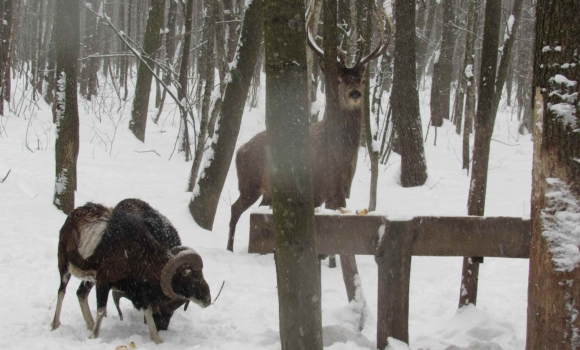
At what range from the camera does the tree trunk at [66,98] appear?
8.45 metres

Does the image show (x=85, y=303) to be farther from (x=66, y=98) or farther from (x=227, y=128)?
(x=227, y=128)

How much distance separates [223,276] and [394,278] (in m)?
3.43

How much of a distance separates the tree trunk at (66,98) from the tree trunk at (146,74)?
24.6 feet

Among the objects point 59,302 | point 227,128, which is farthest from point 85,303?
point 227,128

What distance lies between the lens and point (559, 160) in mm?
3453

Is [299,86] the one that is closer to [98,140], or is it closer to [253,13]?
[253,13]

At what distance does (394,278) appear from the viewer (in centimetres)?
434

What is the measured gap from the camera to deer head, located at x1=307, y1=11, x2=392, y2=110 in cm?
648

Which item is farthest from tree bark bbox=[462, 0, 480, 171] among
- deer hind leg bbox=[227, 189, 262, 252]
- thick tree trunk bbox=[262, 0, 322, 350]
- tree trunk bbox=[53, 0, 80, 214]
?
thick tree trunk bbox=[262, 0, 322, 350]

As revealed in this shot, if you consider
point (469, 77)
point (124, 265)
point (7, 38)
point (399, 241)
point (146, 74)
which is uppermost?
point (7, 38)

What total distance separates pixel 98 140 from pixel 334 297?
11.2 m

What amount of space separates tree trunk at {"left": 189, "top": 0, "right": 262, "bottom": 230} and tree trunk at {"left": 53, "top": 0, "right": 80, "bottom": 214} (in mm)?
2012

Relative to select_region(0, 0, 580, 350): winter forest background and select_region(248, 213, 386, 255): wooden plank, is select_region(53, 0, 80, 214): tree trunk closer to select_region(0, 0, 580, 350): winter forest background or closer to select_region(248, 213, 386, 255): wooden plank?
select_region(0, 0, 580, 350): winter forest background

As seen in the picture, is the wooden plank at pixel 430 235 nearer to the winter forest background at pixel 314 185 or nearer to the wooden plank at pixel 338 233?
the wooden plank at pixel 338 233
